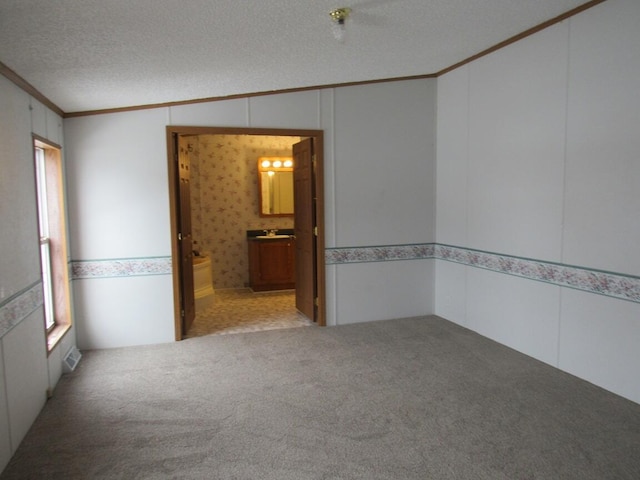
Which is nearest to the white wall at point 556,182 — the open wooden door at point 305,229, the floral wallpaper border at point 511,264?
the floral wallpaper border at point 511,264

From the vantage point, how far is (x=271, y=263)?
6.62 metres

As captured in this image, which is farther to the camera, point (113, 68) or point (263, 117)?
point (263, 117)

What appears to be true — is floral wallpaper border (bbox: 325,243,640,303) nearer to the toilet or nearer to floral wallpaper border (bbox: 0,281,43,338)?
the toilet

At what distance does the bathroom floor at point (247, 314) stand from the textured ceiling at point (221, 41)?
7.88 feet

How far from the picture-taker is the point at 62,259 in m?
3.80

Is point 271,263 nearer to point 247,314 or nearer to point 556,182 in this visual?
point 247,314

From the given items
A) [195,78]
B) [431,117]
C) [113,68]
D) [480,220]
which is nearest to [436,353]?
[480,220]

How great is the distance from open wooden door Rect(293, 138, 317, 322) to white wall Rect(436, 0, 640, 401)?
1.52m

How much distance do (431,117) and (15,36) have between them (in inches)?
154

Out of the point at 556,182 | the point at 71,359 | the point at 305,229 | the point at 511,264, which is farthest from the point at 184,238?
the point at 556,182

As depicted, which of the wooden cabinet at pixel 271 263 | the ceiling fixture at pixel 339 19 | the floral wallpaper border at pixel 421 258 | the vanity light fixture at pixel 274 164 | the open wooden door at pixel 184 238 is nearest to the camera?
the ceiling fixture at pixel 339 19

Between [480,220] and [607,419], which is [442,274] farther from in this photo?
[607,419]

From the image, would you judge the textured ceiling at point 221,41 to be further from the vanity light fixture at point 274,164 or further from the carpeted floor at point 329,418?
the vanity light fixture at point 274,164

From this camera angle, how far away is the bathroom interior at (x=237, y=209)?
6.64m
